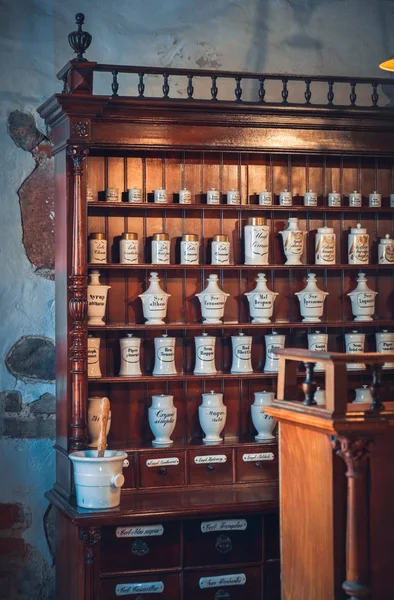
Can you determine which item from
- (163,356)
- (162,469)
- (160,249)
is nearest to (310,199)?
(160,249)

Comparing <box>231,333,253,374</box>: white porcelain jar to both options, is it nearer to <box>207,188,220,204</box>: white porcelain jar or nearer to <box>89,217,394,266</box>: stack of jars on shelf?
<box>89,217,394,266</box>: stack of jars on shelf

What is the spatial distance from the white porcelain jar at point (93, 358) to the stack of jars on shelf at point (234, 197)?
2.36ft

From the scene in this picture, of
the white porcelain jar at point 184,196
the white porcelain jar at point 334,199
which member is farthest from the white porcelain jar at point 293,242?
the white porcelain jar at point 184,196

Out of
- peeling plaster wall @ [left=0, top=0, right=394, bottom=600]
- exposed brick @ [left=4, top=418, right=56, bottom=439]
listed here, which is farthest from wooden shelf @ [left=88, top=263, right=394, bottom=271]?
exposed brick @ [left=4, top=418, right=56, bottom=439]

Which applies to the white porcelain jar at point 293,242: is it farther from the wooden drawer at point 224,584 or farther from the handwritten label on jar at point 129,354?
the wooden drawer at point 224,584

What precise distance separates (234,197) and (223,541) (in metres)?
1.76

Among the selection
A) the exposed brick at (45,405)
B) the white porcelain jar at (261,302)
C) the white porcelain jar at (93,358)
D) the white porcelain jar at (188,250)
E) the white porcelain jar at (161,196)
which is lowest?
the exposed brick at (45,405)

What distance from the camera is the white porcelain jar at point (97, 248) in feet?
16.1

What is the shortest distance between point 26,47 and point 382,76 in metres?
2.13

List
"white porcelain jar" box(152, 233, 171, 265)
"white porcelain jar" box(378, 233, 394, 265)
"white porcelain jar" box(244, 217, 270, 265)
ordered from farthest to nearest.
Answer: "white porcelain jar" box(378, 233, 394, 265) < "white porcelain jar" box(244, 217, 270, 265) < "white porcelain jar" box(152, 233, 171, 265)

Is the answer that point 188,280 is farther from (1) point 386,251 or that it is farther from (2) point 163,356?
(1) point 386,251

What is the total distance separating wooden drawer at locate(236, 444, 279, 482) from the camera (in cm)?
504

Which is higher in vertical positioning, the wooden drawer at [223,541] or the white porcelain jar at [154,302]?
the white porcelain jar at [154,302]

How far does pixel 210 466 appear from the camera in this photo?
16.4ft
